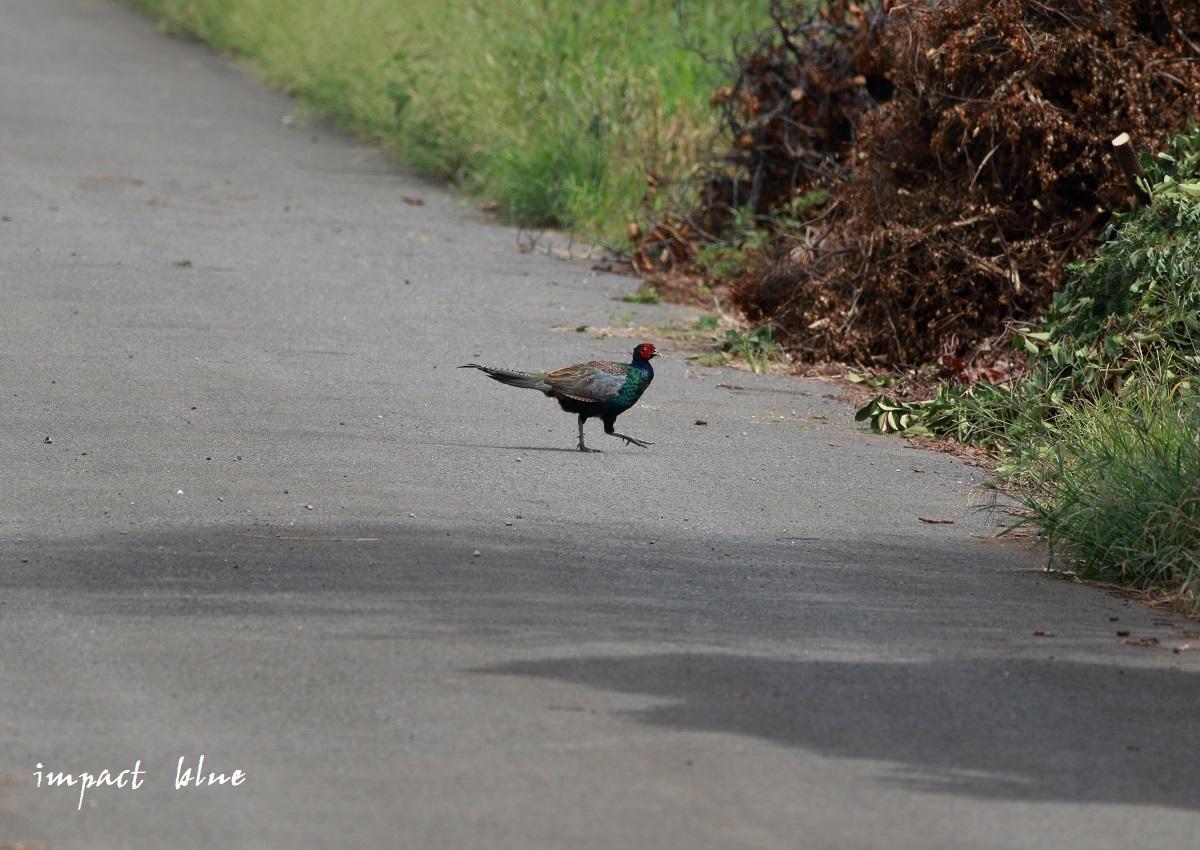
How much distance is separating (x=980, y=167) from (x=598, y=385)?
3741 mm

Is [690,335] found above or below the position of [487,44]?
below

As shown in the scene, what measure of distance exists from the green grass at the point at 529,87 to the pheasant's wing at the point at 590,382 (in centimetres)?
755

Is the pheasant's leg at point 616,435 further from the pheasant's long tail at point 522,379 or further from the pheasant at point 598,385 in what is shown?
the pheasant's long tail at point 522,379

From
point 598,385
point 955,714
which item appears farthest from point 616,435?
point 955,714

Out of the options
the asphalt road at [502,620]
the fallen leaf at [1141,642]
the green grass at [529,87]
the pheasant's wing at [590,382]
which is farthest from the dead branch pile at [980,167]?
the fallen leaf at [1141,642]

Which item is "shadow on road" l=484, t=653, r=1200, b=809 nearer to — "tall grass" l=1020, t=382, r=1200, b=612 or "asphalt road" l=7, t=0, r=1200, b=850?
"asphalt road" l=7, t=0, r=1200, b=850

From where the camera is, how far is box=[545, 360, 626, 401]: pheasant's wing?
29.3ft

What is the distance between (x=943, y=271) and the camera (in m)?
11.6

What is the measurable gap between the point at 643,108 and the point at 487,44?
3.47m

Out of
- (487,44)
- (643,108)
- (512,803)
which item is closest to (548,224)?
(643,108)

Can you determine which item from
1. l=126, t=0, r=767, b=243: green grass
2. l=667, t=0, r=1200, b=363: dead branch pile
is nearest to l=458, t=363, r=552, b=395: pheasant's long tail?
l=667, t=0, r=1200, b=363: dead branch pile

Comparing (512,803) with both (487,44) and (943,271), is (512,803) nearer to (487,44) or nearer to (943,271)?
(943,271)

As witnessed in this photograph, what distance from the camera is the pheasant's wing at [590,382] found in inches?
351

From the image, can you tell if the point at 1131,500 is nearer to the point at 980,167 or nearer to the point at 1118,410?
the point at 1118,410
